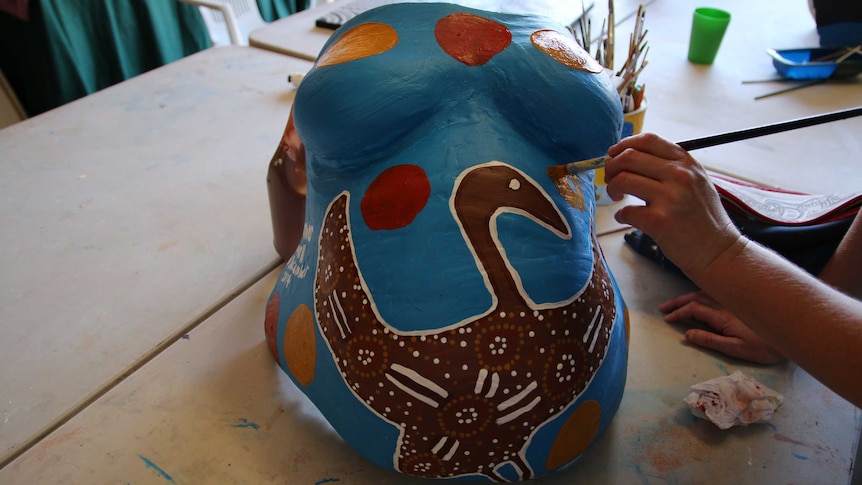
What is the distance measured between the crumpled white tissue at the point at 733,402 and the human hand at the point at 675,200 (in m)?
0.29

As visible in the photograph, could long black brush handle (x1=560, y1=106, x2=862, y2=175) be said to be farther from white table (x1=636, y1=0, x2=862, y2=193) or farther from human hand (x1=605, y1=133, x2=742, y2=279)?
white table (x1=636, y1=0, x2=862, y2=193)

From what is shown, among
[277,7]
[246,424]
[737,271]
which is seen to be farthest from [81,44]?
[737,271]

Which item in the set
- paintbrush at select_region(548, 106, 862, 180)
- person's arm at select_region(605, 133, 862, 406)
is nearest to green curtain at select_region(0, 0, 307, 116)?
paintbrush at select_region(548, 106, 862, 180)

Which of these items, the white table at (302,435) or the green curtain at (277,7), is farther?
the green curtain at (277,7)

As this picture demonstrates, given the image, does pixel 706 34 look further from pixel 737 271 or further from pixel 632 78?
pixel 737 271

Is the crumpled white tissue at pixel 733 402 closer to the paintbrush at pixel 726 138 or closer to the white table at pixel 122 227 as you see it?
the paintbrush at pixel 726 138

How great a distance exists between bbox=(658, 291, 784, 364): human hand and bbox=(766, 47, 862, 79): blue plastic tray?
0.99 metres

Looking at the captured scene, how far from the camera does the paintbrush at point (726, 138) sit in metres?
0.61

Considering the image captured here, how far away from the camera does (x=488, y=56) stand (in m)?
0.67

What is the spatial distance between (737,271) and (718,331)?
396 millimetres

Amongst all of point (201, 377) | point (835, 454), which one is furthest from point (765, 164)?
point (201, 377)

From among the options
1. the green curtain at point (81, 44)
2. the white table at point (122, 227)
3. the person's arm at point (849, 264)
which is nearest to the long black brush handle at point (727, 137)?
the person's arm at point (849, 264)

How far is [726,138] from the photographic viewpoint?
2.03 feet

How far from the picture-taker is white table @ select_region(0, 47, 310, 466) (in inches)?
36.2
